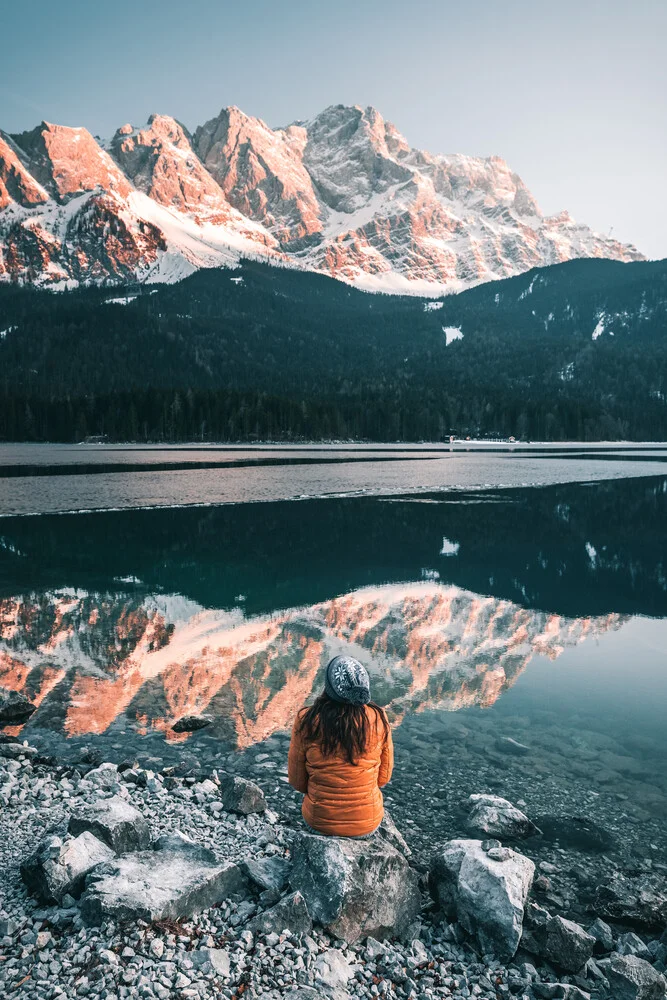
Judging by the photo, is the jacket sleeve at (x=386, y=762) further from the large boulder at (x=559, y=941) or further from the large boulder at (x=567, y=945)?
the large boulder at (x=567, y=945)

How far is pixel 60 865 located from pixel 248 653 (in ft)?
30.2

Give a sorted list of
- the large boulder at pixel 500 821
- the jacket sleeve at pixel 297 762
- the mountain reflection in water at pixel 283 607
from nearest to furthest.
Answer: the jacket sleeve at pixel 297 762, the large boulder at pixel 500 821, the mountain reflection in water at pixel 283 607

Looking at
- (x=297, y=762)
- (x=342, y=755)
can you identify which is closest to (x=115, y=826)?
(x=297, y=762)

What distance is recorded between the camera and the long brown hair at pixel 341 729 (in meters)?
6.38

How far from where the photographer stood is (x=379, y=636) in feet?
54.9

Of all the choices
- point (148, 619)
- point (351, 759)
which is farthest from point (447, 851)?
point (148, 619)

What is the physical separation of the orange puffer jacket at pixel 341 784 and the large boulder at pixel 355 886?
7.0 inches

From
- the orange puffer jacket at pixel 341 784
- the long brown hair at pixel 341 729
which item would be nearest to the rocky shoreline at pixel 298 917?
the orange puffer jacket at pixel 341 784

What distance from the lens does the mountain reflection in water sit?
12.8 m

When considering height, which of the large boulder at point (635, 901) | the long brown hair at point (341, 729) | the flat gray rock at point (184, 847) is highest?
the long brown hair at point (341, 729)

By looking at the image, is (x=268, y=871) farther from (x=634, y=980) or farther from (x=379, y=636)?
(x=379, y=636)

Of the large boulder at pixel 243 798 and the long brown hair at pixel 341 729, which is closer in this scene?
the long brown hair at pixel 341 729

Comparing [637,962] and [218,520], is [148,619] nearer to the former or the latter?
[637,962]

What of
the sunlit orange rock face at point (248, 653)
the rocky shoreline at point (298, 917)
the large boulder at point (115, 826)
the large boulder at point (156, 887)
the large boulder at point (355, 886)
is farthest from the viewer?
the sunlit orange rock face at point (248, 653)
